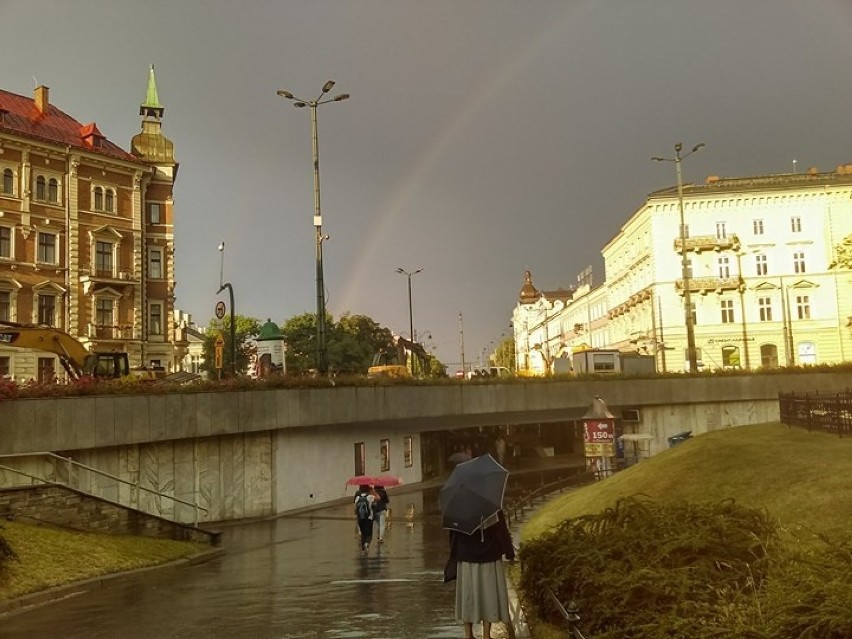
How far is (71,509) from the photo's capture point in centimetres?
1923

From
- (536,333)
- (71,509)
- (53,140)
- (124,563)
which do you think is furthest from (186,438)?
(536,333)

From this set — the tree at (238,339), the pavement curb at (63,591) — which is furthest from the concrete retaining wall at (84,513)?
the tree at (238,339)

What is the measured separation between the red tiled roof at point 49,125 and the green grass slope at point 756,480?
129ft

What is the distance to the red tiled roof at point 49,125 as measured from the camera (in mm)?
47625

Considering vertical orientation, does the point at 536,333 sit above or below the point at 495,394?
above

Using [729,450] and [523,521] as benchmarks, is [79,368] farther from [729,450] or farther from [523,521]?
[729,450]

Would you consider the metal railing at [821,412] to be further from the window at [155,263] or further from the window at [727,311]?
the window at [727,311]

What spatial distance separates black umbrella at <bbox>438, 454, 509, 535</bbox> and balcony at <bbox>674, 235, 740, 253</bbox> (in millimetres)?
63984

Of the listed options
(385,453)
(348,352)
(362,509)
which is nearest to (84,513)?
(362,509)

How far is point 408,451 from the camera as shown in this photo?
136 ft

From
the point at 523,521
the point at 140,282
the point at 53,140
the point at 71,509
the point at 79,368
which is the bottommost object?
the point at 523,521

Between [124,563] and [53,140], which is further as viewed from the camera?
[53,140]

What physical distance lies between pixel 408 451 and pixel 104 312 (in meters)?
22.1

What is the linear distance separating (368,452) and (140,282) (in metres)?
22.2
